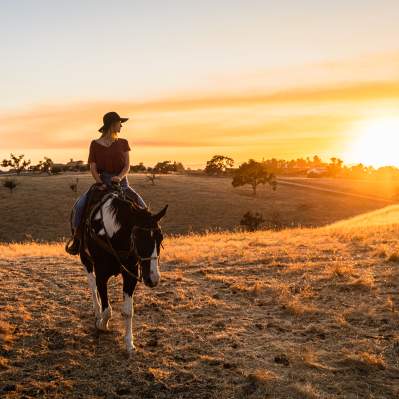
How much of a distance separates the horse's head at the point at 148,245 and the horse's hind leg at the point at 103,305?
54.2 inches

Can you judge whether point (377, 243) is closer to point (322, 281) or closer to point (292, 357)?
point (322, 281)

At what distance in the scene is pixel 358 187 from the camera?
99000mm

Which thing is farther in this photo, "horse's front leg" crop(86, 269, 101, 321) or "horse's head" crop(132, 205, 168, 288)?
"horse's front leg" crop(86, 269, 101, 321)

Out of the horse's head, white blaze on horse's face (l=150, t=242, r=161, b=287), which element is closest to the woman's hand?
the horse's head

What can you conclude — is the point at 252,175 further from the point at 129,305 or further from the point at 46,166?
the point at 129,305

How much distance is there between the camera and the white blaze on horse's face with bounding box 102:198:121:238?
7.62m

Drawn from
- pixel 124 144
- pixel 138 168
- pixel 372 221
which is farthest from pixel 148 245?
pixel 138 168

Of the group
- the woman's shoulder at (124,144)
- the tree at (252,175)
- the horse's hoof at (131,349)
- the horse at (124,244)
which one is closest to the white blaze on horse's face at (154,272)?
the horse at (124,244)

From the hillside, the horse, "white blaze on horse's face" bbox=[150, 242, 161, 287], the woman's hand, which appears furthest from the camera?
the hillside

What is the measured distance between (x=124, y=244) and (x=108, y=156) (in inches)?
72.1

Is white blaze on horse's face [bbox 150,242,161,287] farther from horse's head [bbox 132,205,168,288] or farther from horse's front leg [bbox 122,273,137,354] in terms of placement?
horse's front leg [bbox 122,273,137,354]

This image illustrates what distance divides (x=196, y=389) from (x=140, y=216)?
2.63m

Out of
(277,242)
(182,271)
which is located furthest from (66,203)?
(182,271)

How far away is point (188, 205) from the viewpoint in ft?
216
